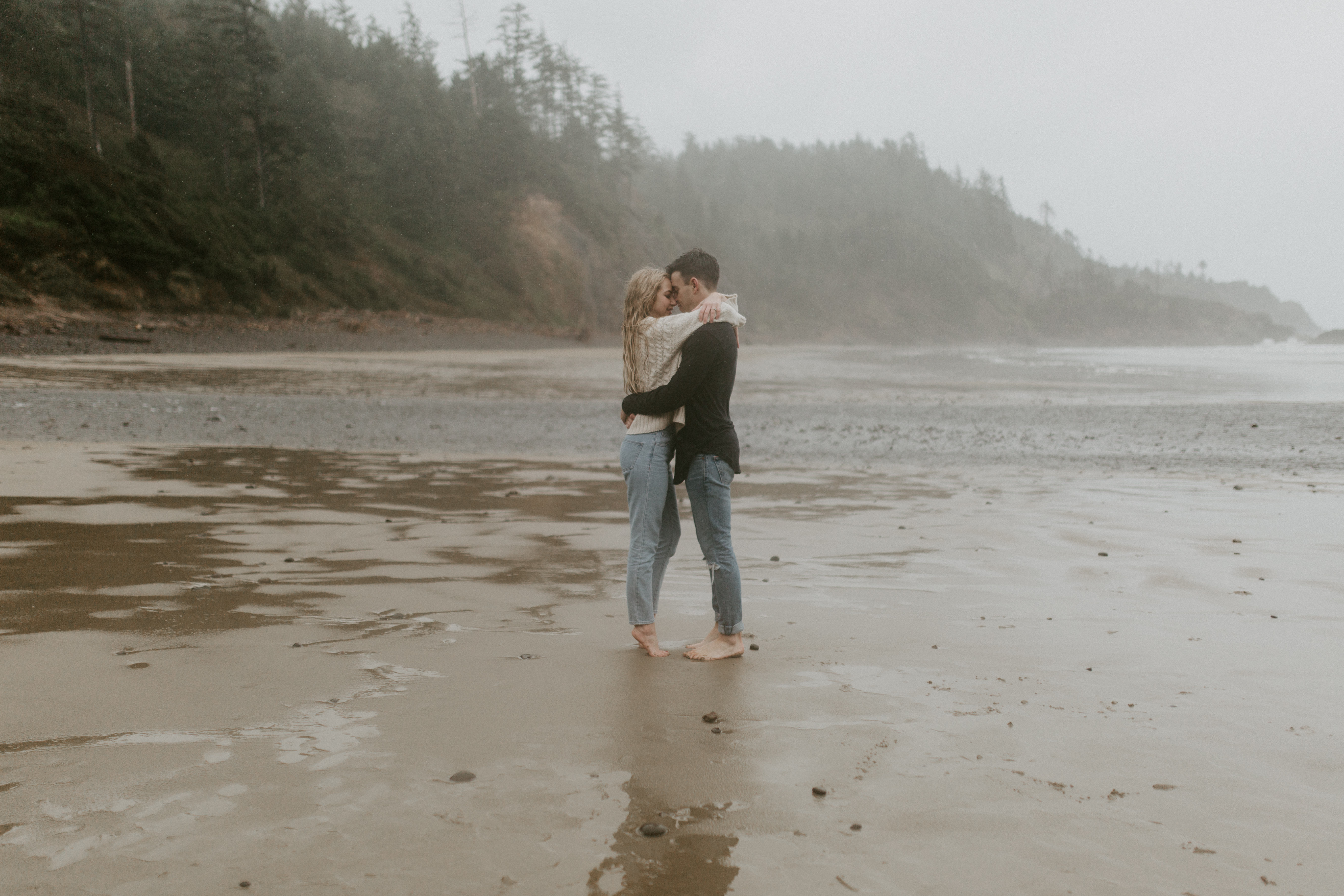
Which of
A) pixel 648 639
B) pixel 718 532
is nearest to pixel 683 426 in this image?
pixel 718 532

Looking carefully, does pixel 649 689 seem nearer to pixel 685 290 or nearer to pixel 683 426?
pixel 683 426


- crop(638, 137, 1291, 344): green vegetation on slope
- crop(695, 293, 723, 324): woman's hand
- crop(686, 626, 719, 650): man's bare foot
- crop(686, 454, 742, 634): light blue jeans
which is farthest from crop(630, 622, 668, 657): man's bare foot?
crop(638, 137, 1291, 344): green vegetation on slope

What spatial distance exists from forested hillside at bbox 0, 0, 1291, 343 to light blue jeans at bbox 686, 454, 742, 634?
1135 inches

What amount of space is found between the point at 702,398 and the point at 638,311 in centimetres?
49

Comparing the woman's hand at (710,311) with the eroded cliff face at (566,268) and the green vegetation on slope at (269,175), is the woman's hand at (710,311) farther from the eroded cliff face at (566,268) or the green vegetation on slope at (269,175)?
the eroded cliff face at (566,268)

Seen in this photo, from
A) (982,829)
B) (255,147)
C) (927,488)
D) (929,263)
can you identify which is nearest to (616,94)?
(929,263)

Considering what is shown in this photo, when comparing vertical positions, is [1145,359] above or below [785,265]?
below

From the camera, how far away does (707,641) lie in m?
4.11

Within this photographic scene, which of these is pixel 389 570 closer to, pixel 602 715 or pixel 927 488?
pixel 602 715

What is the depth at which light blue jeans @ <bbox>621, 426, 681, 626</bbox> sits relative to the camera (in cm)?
416

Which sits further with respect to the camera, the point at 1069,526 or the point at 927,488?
the point at 927,488

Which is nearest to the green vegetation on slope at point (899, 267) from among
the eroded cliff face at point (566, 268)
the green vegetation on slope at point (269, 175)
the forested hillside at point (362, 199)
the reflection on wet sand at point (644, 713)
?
the forested hillside at point (362, 199)

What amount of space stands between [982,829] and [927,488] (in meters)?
6.58

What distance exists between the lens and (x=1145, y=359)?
47.5m
